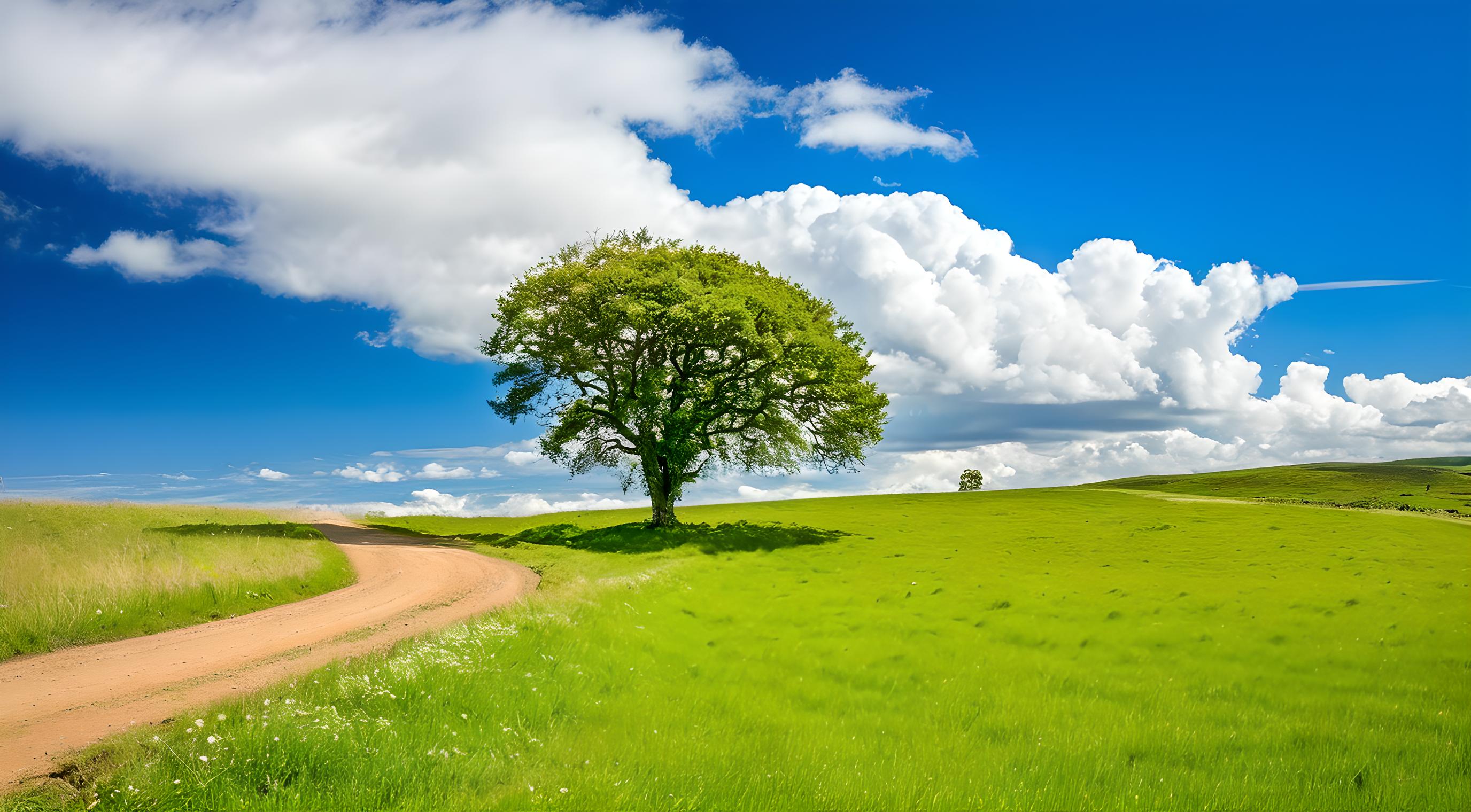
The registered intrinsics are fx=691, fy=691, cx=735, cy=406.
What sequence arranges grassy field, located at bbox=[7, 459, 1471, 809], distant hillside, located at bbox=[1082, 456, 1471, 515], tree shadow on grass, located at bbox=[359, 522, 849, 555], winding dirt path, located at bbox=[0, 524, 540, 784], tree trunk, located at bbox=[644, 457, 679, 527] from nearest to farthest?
grassy field, located at bbox=[7, 459, 1471, 809], winding dirt path, located at bbox=[0, 524, 540, 784], tree shadow on grass, located at bbox=[359, 522, 849, 555], tree trunk, located at bbox=[644, 457, 679, 527], distant hillside, located at bbox=[1082, 456, 1471, 515]

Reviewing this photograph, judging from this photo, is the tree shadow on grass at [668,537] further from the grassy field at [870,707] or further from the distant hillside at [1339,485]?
the distant hillside at [1339,485]

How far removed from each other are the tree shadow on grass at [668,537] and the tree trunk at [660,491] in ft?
2.66

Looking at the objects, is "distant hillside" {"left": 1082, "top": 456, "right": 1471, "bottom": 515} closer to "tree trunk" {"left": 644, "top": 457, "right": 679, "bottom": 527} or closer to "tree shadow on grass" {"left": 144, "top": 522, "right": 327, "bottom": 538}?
"tree trunk" {"left": 644, "top": 457, "right": 679, "bottom": 527}

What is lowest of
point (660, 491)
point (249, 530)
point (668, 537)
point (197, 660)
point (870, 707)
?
point (870, 707)

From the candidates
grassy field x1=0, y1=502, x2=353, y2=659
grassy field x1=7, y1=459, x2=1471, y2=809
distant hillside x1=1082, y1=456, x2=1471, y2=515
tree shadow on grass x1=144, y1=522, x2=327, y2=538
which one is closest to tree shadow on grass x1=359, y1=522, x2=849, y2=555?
tree shadow on grass x1=144, y1=522, x2=327, y2=538

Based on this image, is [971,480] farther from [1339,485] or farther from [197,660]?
[197,660]

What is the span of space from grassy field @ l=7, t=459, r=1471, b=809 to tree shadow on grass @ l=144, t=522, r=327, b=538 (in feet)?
63.2

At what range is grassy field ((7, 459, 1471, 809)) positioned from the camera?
8.39 meters

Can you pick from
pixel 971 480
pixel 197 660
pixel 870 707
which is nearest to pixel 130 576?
pixel 197 660

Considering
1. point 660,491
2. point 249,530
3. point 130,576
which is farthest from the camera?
point 660,491

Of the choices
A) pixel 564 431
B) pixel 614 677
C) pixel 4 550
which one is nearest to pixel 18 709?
pixel 614 677

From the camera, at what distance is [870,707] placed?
12.5 metres

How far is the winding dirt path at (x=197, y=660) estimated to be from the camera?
34.5 feet

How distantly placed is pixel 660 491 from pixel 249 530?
75.2 feet
